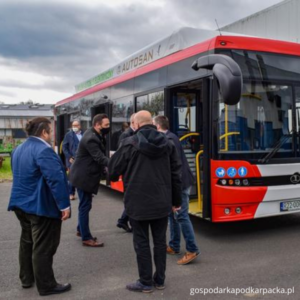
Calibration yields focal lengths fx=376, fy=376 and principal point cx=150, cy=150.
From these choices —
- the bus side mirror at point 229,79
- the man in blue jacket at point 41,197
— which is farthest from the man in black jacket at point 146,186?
the bus side mirror at point 229,79

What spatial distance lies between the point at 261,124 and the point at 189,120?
168 centimetres

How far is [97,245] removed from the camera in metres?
5.29

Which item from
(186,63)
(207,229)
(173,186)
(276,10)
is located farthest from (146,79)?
(276,10)

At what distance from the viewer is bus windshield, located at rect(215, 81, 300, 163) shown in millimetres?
5234

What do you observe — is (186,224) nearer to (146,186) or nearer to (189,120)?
(146,186)

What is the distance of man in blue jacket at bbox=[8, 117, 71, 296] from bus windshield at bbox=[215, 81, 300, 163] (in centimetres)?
245

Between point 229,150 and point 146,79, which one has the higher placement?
point 146,79

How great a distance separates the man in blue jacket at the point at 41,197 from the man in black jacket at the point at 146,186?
0.57 meters

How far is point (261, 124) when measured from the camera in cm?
543

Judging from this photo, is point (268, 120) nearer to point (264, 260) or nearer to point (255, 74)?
point (255, 74)

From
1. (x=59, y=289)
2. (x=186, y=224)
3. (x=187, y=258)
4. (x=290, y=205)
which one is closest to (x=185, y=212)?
(x=186, y=224)

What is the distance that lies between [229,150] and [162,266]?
2.09 metres

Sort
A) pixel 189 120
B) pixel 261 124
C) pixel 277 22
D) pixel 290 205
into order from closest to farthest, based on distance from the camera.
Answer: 1. pixel 261 124
2. pixel 290 205
3. pixel 189 120
4. pixel 277 22

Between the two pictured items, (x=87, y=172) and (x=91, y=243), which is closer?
(x=87, y=172)
